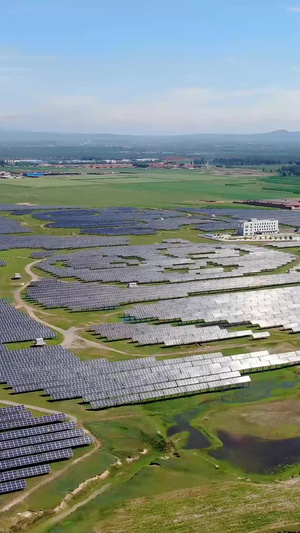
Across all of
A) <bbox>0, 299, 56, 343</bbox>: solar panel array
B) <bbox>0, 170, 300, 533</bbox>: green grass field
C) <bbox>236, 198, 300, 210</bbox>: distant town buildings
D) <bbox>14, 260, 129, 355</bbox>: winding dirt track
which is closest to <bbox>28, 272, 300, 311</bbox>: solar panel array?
<bbox>14, 260, 129, 355</bbox>: winding dirt track

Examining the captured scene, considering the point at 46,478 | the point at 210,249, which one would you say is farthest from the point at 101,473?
the point at 210,249

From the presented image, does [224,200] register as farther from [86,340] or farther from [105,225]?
[86,340]

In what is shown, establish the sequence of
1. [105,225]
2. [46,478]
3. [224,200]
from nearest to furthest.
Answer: [46,478]
[105,225]
[224,200]

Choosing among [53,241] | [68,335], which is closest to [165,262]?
[53,241]

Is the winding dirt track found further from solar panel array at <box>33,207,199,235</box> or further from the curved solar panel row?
solar panel array at <box>33,207,199,235</box>

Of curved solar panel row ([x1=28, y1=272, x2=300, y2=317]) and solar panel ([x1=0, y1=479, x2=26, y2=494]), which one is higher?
curved solar panel row ([x1=28, y1=272, x2=300, y2=317])

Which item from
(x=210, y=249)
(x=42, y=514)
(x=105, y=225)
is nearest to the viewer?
(x=42, y=514)
